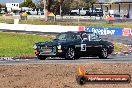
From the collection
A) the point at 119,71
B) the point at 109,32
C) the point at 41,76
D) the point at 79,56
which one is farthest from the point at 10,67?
the point at 109,32

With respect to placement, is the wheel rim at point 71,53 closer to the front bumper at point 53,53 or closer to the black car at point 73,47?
the black car at point 73,47

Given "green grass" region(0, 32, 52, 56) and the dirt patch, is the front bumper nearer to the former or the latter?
the dirt patch

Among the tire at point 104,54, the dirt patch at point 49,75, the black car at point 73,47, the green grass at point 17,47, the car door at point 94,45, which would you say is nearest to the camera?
the dirt patch at point 49,75

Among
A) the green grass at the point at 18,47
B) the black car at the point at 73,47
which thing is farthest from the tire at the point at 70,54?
the green grass at the point at 18,47

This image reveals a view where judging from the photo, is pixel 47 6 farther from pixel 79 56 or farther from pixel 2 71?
pixel 2 71

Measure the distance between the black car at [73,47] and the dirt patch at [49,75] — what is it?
3.83m

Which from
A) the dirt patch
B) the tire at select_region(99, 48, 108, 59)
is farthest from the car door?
the dirt patch

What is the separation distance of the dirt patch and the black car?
383 centimetres

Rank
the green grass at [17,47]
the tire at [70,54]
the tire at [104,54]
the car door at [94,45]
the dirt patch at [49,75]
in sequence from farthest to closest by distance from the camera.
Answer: the green grass at [17,47]
the tire at [104,54]
the car door at [94,45]
the tire at [70,54]
the dirt patch at [49,75]

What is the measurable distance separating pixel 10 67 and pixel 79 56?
6.04 metres

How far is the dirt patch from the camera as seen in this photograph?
1432 cm

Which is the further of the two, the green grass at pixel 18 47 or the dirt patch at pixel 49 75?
the green grass at pixel 18 47

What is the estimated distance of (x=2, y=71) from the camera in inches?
677

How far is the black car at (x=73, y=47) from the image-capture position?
74.8 ft
